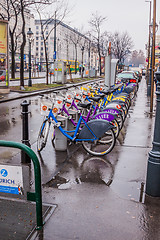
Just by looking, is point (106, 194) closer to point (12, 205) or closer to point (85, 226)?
point (85, 226)

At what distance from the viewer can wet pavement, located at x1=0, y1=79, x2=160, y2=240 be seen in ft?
10.9

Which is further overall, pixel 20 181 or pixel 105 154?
pixel 105 154

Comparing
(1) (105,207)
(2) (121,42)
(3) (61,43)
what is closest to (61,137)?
(1) (105,207)

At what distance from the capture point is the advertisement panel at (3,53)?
16542 mm

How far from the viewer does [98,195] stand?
14.0 feet

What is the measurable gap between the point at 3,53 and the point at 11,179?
15101 millimetres

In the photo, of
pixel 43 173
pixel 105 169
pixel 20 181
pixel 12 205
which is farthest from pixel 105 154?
pixel 20 181

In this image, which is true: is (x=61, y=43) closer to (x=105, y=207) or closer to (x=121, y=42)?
(x=121, y=42)

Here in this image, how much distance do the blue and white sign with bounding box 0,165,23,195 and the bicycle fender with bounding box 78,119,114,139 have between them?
2853mm

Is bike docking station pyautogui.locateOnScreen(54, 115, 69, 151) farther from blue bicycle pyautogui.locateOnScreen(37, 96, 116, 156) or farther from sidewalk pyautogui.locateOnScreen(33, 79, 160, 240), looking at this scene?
sidewalk pyautogui.locateOnScreen(33, 79, 160, 240)

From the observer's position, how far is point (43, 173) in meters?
5.10

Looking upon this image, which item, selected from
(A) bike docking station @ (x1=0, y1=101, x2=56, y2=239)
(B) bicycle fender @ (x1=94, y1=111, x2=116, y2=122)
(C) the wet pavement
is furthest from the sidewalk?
(B) bicycle fender @ (x1=94, y1=111, x2=116, y2=122)

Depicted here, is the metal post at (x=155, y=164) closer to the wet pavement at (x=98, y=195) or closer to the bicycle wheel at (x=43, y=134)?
the wet pavement at (x=98, y=195)

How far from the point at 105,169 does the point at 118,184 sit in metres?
0.70
